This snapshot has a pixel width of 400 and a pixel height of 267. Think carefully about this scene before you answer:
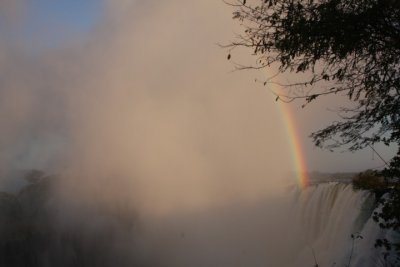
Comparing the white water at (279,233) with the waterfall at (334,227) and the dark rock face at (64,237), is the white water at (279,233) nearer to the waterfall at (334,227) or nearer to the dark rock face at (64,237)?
the waterfall at (334,227)

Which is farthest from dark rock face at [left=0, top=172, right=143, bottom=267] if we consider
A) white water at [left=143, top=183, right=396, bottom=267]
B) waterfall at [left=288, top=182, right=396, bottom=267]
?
waterfall at [left=288, top=182, right=396, bottom=267]

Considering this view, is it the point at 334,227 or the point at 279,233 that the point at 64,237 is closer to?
the point at 279,233

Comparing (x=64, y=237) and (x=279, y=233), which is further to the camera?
(x=64, y=237)

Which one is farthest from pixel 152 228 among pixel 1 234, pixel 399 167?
pixel 399 167

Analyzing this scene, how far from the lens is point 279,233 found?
44625 mm

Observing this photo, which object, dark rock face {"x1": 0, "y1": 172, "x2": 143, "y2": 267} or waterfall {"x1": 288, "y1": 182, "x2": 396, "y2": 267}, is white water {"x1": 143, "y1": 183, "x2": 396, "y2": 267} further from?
dark rock face {"x1": 0, "y1": 172, "x2": 143, "y2": 267}

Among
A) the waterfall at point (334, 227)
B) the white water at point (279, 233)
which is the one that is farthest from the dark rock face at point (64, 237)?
the waterfall at point (334, 227)

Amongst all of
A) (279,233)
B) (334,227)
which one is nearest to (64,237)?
(279,233)

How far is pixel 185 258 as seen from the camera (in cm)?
6650

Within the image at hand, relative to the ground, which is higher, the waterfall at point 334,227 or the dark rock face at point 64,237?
the dark rock face at point 64,237

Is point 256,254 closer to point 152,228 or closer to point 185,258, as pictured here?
point 185,258

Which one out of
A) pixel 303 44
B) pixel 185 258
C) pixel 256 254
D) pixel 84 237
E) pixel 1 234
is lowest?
pixel 303 44

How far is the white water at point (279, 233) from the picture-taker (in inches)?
882

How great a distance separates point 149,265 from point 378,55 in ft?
244
